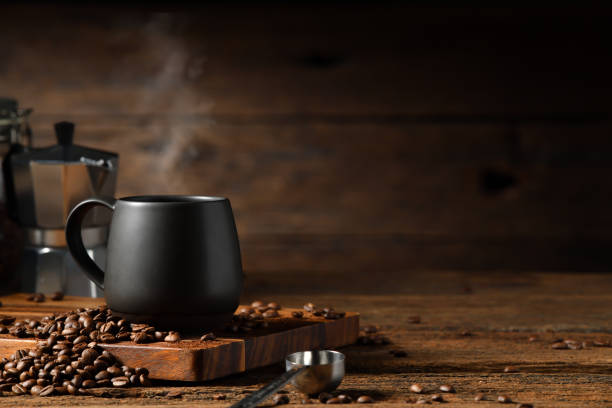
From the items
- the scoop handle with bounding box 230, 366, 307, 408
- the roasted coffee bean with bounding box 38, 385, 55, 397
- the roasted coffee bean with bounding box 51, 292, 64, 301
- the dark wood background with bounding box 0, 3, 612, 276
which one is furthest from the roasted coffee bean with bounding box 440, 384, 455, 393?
the dark wood background with bounding box 0, 3, 612, 276

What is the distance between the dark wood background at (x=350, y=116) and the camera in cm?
180

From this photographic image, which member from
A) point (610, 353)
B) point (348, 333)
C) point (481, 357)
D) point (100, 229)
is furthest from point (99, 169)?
point (610, 353)

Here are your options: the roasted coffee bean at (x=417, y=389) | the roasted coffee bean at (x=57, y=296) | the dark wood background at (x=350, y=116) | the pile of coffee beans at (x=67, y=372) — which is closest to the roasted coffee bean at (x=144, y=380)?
the pile of coffee beans at (x=67, y=372)

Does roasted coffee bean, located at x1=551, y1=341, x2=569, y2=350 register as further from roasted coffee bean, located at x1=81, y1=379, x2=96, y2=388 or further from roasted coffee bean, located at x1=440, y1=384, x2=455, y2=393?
roasted coffee bean, located at x1=81, y1=379, x2=96, y2=388

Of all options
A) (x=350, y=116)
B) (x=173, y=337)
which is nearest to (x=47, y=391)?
(x=173, y=337)

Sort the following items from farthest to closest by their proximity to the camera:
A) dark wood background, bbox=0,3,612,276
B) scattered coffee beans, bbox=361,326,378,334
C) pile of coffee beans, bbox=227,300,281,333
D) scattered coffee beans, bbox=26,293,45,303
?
dark wood background, bbox=0,3,612,276, scattered coffee beans, bbox=26,293,45,303, scattered coffee beans, bbox=361,326,378,334, pile of coffee beans, bbox=227,300,281,333

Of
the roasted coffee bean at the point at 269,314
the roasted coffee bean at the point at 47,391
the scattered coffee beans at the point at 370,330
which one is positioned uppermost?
the roasted coffee bean at the point at 269,314

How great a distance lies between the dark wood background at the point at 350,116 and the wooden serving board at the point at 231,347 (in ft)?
2.73

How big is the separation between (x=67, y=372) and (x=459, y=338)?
46cm

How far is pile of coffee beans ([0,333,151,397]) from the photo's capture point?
2.56 ft

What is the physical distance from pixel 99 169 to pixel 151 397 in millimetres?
589

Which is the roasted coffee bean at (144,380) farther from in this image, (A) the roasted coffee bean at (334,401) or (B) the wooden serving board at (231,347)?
(A) the roasted coffee bean at (334,401)

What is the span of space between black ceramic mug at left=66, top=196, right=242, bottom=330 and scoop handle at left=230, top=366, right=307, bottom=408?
0.42 feet

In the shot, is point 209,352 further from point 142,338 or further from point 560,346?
point 560,346
